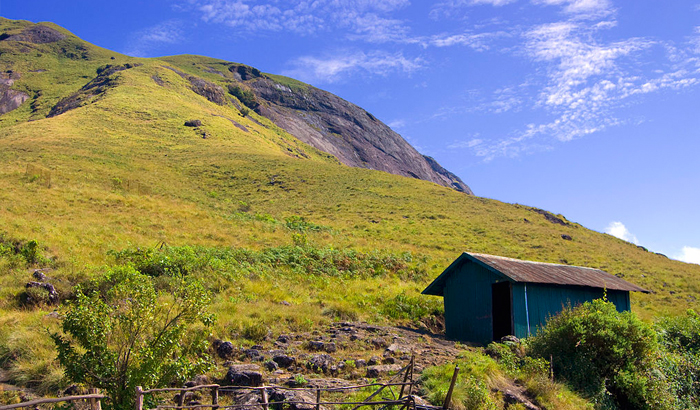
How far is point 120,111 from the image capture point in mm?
70750

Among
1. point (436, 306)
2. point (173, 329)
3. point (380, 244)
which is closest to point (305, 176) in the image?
point (380, 244)

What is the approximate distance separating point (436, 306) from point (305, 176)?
127 ft

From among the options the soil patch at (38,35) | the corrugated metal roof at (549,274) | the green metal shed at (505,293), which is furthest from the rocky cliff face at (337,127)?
the green metal shed at (505,293)

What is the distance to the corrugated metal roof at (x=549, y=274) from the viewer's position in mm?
16047

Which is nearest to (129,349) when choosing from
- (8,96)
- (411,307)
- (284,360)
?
(284,360)

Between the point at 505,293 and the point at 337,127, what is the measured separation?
11749 cm

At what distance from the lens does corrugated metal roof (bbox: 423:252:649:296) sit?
16081 millimetres

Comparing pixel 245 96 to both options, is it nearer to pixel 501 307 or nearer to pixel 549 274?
pixel 501 307

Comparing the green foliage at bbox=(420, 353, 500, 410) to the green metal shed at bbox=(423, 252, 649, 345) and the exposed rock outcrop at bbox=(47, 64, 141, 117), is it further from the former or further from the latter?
the exposed rock outcrop at bbox=(47, 64, 141, 117)

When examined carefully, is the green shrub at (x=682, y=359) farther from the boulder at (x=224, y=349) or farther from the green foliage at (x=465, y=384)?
the boulder at (x=224, y=349)

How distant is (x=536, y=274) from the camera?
16828 mm

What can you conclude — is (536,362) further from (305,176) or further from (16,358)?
(305,176)

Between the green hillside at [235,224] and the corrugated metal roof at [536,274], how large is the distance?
2778mm

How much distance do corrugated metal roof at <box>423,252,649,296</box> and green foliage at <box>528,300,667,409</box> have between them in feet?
9.80
